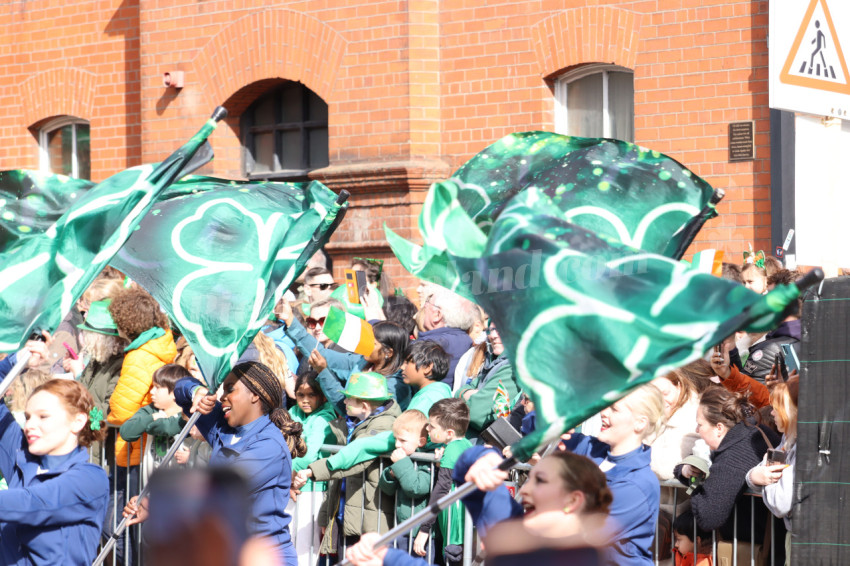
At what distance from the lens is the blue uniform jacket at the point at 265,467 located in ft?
18.0

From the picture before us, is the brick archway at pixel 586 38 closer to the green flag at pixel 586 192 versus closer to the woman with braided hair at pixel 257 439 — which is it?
the green flag at pixel 586 192

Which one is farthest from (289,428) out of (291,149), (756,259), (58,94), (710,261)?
(58,94)

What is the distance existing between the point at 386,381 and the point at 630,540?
325 cm

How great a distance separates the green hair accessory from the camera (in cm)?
647

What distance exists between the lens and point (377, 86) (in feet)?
39.0

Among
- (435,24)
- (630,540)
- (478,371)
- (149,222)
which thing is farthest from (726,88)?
(630,540)

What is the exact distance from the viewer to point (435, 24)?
11797 millimetres

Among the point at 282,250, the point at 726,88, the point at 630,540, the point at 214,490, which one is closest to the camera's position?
the point at 214,490

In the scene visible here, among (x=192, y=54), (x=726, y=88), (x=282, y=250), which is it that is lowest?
(x=282, y=250)

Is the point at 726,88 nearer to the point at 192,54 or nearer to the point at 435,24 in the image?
the point at 435,24

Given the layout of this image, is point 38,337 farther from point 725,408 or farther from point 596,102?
point 596,102

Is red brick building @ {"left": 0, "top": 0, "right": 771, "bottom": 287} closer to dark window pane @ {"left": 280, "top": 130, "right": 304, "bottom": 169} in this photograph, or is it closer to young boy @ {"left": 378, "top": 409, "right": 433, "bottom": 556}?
dark window pane @ {"left": 280, "top": 130, "right": 304, "bottom": 169}

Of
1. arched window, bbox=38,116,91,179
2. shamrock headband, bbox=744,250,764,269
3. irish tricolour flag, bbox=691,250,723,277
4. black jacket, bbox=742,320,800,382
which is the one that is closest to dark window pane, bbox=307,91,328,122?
arched window, bbox=38,116,91,179

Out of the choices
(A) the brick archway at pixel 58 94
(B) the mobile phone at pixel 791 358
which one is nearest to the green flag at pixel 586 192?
(B) the mobile phone at pixel 791 358
